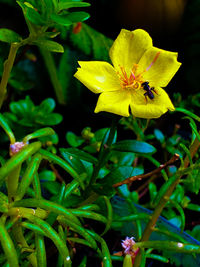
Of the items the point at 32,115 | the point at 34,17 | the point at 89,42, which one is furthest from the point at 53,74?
the point at 34,17

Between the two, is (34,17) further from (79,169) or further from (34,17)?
(79,169)

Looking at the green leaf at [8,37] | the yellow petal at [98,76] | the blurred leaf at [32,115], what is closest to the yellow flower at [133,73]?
the yellow petal at [98,76]

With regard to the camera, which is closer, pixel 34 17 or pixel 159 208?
pixel 34 17

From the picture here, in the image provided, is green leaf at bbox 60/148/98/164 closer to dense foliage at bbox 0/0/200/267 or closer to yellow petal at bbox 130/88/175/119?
dense foliage at bbox 0/0/200/267

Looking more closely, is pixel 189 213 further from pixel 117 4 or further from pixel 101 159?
pixel 117 4

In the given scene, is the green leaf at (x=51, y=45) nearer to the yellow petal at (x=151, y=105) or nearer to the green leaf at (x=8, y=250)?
the yellow petal at (x=151, y=105)

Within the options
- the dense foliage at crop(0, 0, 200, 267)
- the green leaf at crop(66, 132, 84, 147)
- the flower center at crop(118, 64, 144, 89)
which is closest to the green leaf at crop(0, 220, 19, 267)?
the dense foliage at crop(0, 0, 200, 267)

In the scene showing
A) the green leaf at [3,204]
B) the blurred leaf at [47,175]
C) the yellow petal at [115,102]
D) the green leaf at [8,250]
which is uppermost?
the yellow petal at [115,102]

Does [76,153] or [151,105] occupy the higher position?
[151,105]
